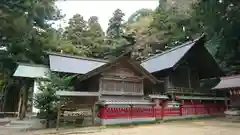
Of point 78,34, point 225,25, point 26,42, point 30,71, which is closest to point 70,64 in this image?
point 30,71

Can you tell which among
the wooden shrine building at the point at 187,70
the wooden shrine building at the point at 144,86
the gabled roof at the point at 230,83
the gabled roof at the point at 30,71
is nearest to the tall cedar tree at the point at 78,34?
the wooden shrine building at the point at 144,86

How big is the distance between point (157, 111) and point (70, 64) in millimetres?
8759

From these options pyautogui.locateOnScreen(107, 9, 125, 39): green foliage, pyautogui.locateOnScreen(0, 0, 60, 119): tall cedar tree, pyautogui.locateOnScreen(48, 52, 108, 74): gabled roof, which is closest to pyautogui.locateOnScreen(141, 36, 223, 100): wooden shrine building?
pyautogui.locateOnScreen(48, 52, 108, 74): gabled roof

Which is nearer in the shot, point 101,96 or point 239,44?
→ point 101,96

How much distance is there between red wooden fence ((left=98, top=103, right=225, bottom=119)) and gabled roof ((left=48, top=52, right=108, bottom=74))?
18.4ft

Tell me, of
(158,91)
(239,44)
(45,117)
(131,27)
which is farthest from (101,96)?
(131,27)

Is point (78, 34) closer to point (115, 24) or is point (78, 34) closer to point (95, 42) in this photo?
point (95, 42)

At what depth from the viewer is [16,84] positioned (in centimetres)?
2105

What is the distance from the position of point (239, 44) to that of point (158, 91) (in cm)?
940

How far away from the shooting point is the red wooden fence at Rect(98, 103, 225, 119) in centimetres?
1354

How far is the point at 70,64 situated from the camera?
19141 millimetres

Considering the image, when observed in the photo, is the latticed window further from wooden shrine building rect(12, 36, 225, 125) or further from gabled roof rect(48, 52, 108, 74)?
gabled roof rect(48, 52, 108, 74)

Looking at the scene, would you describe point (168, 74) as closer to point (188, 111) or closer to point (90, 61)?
point (188, 111)

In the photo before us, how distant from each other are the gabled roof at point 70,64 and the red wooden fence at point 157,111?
5.60 metres
